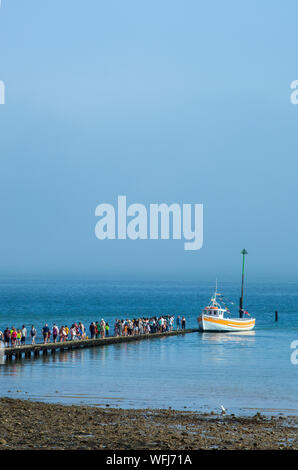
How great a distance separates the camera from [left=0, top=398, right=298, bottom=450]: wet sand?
72.3 feet

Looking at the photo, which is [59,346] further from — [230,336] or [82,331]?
[230,336]

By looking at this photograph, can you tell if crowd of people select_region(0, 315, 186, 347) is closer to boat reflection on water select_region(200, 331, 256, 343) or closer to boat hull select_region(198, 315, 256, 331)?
boat hull select_region(198, 315, 256, 331)

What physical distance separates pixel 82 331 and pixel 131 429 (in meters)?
33.8

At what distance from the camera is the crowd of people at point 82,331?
5006 centimetres

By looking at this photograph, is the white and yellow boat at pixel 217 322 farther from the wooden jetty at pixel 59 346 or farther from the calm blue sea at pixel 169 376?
the wooden jetty at pixel 59 346

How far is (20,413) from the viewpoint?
2697cm

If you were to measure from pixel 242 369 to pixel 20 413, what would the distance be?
22.2 meters

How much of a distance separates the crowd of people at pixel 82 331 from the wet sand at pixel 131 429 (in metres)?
20.0

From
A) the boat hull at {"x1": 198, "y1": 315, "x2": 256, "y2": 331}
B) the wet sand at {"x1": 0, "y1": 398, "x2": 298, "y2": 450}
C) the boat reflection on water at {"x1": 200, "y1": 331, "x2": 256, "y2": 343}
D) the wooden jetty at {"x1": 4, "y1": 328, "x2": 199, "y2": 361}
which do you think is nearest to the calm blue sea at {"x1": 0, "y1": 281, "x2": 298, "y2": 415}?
the wooden jetty at {"x1": 4, "y1": 328, "x2": 199, "y2": 361}

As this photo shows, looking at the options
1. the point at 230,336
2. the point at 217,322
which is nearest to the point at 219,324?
the point at 217,322

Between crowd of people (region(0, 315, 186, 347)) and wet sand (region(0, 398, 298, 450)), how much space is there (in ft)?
65.6

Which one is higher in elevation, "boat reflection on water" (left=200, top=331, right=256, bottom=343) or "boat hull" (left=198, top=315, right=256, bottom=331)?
"boat hull" (left=198, top=315, right=256, bottom=331)

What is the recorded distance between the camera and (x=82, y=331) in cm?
5800

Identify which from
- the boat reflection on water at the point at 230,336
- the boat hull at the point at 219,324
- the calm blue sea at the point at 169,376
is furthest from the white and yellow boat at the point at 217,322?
the calm blue sea at the point at 169,376
